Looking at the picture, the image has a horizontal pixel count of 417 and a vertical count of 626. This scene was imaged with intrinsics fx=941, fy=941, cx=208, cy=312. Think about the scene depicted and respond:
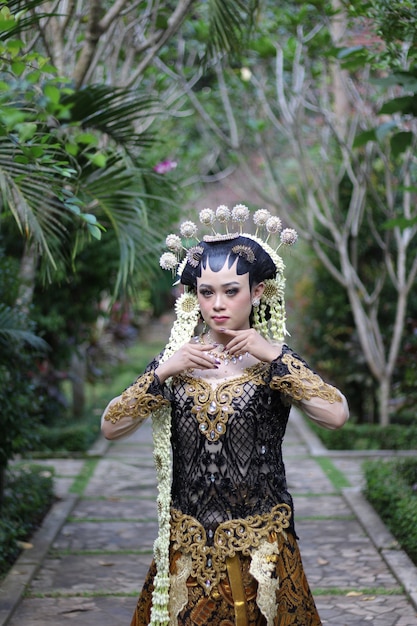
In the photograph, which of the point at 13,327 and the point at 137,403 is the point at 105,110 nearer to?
the point at 13,327

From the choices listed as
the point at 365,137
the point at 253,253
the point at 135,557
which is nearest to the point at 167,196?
the point at 135,557

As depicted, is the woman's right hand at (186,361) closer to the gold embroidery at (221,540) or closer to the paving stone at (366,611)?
the gold embroidery at (221,540)

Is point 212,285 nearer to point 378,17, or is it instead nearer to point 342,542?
point 378,17

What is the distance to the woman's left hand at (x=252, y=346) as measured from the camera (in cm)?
330

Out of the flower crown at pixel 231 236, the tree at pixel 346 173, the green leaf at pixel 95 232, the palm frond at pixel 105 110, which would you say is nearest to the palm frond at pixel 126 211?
the palm frond at pixel 105 110

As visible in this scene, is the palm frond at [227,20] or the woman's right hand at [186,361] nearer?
the woman's right hand at [186,361]

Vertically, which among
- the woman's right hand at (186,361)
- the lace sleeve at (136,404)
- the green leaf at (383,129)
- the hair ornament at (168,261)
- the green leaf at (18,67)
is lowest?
the lace sleeve at (136,404)

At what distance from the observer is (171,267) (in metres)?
3.59

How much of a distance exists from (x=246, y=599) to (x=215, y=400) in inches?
27.8

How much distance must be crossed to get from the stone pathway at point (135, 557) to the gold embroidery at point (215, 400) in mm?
1833

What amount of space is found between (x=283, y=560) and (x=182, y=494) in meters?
0.43

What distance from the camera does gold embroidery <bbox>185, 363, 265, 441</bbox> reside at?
3.33 meters

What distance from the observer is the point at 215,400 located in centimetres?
335

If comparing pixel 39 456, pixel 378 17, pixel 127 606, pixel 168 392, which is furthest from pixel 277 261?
pixel 39 456
